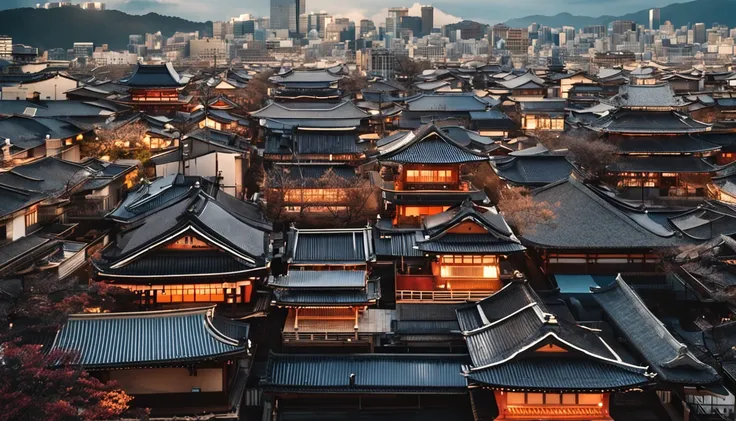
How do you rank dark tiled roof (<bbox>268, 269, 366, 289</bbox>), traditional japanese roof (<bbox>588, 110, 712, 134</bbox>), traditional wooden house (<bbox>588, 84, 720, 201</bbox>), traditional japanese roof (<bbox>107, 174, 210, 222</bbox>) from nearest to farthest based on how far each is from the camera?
dark tiled roof (<bbox>268, 269, 366, 289</bbox>) → traditional japanese roof (<bbox>107, 174, 210, 222</bbox>) → traditional japanese roof (<bbox>588, 110, 712, 134</bbox>) → traditional wooden house (<bbox>588, 84, 720, 201</bbox>)

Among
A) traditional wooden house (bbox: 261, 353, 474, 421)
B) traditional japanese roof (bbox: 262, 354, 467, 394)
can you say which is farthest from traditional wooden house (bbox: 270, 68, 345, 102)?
traditional wooden house (bbox: 261, 353, 474, 421)

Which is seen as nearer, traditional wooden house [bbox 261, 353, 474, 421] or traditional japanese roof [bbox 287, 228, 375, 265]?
Result: traditional wooden house [bbox 261, 353, 474, 421]

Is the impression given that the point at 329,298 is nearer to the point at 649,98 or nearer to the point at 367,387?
the point at 367,387

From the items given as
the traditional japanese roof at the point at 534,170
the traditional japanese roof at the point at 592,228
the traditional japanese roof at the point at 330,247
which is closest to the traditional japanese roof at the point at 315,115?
the traditional japanese roof at the point at 534,170

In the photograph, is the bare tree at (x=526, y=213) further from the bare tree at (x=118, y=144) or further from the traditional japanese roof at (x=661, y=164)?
the bare tree at (x=118, y=144)

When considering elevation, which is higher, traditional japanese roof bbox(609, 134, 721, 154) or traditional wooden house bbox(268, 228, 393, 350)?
traditional japanese roof bbox(609, 134, 721, 154)

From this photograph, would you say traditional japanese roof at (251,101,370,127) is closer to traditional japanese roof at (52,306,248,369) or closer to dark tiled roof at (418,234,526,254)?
dark tiled roof at (418,234,526,254)

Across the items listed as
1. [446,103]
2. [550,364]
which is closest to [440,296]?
[550,364]
